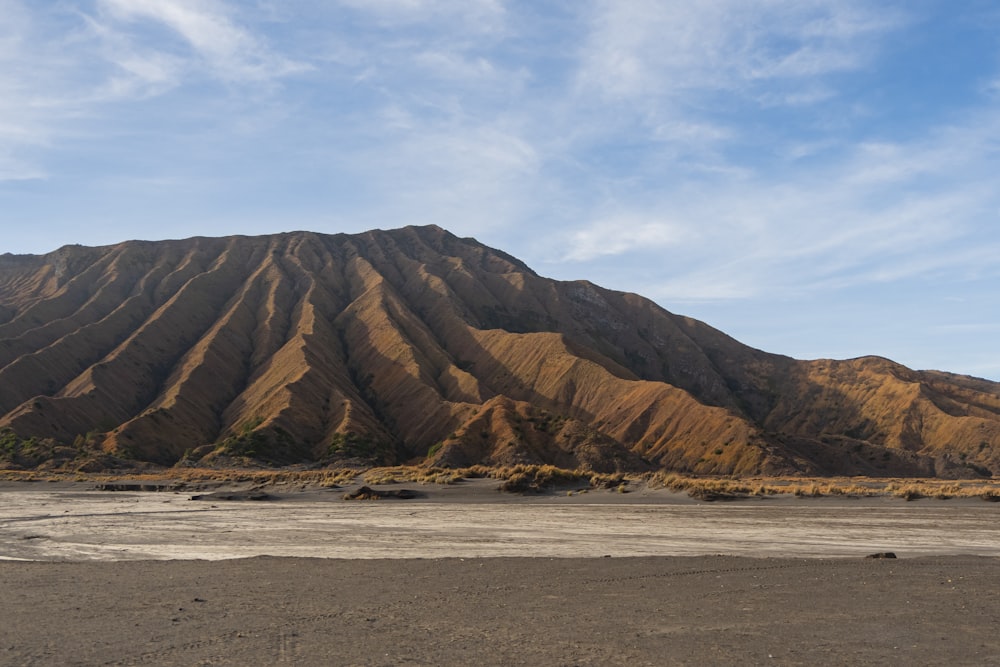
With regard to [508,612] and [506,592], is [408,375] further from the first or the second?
[508,612]

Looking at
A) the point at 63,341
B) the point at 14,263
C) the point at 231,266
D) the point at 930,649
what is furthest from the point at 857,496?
the point at 14,263

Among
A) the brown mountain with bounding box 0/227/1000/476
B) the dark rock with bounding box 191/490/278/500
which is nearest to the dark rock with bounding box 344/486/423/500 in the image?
the dark rock with bounding box 191/490/278/500

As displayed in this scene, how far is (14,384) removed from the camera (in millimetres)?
92562

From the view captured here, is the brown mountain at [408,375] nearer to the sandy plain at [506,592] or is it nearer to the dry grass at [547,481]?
the dry grass at [547,481]

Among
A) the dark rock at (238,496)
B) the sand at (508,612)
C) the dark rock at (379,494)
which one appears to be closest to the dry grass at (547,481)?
the dark rock at (379,494)

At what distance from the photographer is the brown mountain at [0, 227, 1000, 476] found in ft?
251

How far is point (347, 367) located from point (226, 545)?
8553 cm

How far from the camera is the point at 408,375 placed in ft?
326

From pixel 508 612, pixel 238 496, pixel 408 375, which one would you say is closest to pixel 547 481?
pixel 238 496

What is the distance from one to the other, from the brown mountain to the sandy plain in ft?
133

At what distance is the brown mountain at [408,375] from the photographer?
76.6 m

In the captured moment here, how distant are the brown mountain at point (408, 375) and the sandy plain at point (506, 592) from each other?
133 ft

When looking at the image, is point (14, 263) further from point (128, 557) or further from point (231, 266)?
point (128, 557)

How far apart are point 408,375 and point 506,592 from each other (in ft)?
282
